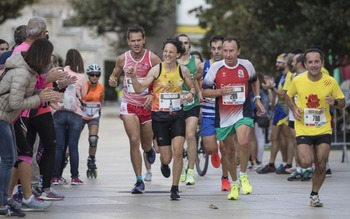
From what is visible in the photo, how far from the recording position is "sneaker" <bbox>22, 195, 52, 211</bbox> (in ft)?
41.5

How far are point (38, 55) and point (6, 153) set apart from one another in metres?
1.08

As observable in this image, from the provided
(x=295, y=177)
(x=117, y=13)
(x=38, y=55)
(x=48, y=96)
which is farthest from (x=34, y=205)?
(x=117, y=13)

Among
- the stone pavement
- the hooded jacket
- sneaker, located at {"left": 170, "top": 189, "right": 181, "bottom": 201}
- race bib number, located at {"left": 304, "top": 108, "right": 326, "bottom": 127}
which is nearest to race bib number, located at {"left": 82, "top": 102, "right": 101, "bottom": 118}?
the stone pavement

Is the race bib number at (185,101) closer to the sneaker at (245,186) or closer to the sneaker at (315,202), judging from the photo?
the sneaker at (245,186)

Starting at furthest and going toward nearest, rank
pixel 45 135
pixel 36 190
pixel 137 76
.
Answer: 1. pixel 137 76
2. pixel 36 190
3. pixel 45 135

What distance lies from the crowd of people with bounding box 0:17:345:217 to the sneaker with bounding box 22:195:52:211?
0.04 ft

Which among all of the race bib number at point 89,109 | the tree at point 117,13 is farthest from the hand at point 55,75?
the tree at point 117,13

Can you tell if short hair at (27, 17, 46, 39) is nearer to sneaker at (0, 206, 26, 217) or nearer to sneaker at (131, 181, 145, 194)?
sneaker at (0, 206, 26, 217)

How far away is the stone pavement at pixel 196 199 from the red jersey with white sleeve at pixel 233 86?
101cm

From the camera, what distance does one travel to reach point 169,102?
14352 mm

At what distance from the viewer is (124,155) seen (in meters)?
24.2

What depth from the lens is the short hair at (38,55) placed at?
12.2 metres

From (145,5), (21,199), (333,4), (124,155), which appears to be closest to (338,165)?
(124,155)

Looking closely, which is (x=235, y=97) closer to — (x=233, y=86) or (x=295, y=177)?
(x=233, y=86)
